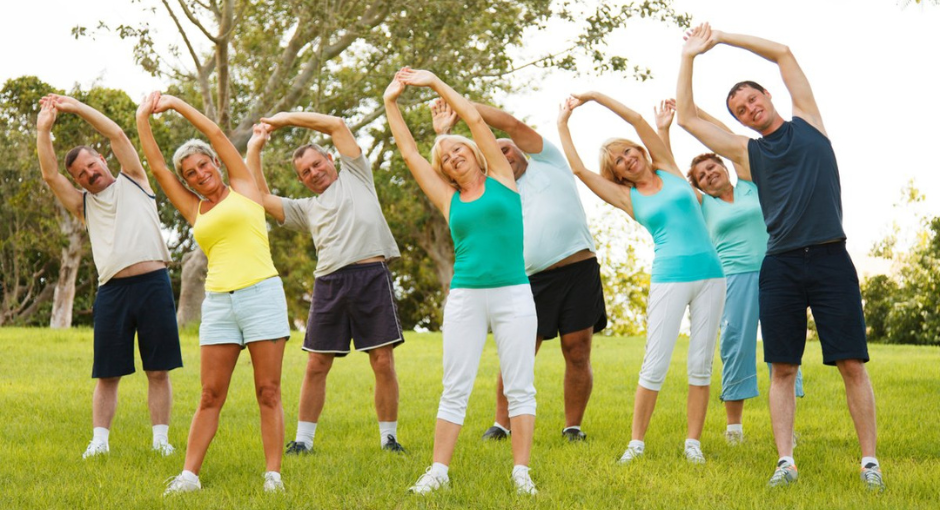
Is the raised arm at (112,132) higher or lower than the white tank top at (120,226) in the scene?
higher

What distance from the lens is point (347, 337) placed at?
22.3 feet

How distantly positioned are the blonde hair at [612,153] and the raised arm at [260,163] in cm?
231

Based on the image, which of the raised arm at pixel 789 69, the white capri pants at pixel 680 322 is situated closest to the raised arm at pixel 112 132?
the white capri pants at pixel 680 322

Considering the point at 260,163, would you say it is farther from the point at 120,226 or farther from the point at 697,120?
the point at 697,120

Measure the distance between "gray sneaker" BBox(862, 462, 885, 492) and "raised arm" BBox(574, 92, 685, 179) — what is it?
7.23ft

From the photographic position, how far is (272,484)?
17.6 feet

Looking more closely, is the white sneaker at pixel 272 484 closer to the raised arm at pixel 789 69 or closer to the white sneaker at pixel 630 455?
the white sneaker at pixel 630 455

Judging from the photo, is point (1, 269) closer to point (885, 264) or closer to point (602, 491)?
point (885, 264)

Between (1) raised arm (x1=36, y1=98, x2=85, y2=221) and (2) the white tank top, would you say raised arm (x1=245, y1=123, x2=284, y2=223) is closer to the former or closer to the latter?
(2) the white tank top

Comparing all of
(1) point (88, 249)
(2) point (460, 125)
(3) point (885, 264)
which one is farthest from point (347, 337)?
(1) point (88, 249)

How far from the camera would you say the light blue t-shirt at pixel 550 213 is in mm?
6895

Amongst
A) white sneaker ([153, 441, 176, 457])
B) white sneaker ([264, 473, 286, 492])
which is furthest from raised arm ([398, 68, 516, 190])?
white sneaker ([153, 441, 176, 457])

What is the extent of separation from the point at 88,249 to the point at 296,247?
735 cm

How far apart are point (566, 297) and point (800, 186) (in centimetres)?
215
